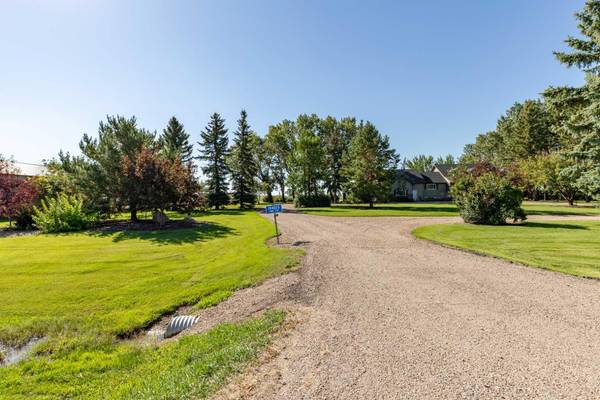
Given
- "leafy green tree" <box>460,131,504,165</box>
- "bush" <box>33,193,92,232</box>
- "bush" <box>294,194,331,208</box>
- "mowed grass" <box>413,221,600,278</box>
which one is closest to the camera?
"mowed grass" <box>413,221,600,278</box>

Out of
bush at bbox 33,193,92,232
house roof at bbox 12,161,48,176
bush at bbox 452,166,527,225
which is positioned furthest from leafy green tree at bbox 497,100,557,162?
house roof at bbox 12,161,48,176

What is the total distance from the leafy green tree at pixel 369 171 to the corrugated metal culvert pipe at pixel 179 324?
31.7 m

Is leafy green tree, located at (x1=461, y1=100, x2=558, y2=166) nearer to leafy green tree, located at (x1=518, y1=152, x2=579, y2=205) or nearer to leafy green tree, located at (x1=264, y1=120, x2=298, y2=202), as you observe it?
leafy green tree, located at (x1=518, y1=152, x2=579, y2=205)

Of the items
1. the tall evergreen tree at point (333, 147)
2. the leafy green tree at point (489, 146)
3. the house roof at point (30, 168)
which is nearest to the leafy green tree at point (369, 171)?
the tall evergreen tree at point (333, 147)

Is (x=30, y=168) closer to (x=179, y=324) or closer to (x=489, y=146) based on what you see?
(x=179, y=324)

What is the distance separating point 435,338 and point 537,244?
34.0 ft

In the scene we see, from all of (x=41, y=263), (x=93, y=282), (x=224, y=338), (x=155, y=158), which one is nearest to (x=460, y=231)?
(x=224, y=338)

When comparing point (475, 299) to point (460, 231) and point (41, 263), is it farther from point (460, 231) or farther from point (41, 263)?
point (41, 263)

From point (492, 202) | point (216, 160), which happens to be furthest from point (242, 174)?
point (492, 202)

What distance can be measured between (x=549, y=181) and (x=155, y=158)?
148 feet

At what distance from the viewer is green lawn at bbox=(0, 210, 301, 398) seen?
4398 mm

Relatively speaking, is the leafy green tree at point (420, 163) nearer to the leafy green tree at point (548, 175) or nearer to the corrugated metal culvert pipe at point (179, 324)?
the leafy green tree at point (548, 175)

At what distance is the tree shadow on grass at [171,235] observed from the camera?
1446 cm

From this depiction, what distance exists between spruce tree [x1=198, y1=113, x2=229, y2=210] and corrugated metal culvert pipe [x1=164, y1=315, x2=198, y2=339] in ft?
110
